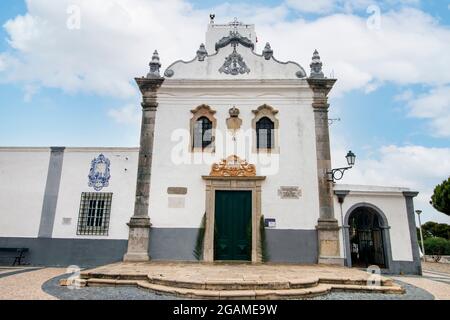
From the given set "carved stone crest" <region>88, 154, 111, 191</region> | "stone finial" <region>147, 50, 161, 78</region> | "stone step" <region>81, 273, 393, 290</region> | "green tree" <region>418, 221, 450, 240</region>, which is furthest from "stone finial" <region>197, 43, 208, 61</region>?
"green tree" <region>418, 221, 450, 240</region>

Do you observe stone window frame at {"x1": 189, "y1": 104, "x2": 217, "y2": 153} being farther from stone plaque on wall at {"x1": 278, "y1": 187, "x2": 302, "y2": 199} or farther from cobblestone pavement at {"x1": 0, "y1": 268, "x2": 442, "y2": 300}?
cobblestone pavement at {"x1": 0, "y1": 268, "x2": 442, "y2": 300}

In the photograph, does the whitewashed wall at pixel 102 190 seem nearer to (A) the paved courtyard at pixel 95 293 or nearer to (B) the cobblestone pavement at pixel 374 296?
(A) the paved courtyard at pixel 95 293

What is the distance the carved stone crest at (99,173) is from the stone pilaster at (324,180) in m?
7.57

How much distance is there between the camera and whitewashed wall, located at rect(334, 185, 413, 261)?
33.7 feet

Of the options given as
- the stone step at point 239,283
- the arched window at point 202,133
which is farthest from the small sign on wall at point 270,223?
the stone step at point 239,283

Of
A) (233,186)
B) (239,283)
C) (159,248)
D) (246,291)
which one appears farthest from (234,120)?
(246,291)

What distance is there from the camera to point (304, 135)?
1112 cm

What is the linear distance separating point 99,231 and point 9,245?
3.19 m

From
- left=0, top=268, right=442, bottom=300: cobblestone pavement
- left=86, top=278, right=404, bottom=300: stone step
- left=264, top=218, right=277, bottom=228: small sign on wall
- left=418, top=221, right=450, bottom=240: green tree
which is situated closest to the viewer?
left=86, top=278, right=404, bottom=300: stone step

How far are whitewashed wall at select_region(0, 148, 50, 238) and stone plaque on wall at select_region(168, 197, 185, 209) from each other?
4699 mm

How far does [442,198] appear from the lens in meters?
19.8
